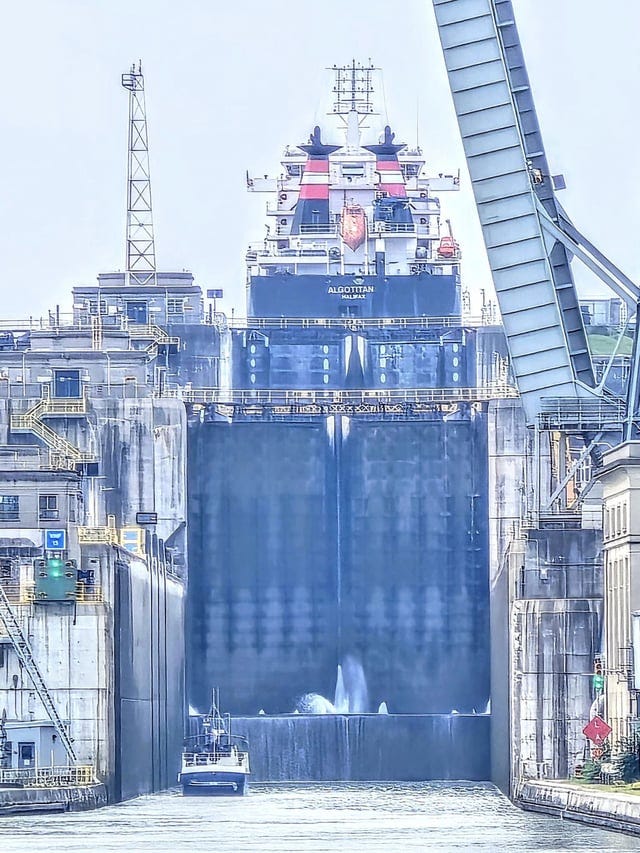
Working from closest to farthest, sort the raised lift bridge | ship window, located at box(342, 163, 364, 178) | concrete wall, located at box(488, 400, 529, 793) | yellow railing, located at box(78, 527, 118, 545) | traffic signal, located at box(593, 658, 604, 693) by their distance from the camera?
1. traffic signal, located at box(593, 658, 604, 693)
2. the raised lift bridge
3. yellow railing, located at box(78, 527, 118, 545)
4. concrete wall, located at box(488, 400, 529, 793)
5. ship window, located at box(342, 163, 364, 178)

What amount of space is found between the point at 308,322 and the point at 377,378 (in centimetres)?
365

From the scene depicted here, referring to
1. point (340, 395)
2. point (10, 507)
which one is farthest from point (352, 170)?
point (10, 507)

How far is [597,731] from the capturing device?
70.9 meters

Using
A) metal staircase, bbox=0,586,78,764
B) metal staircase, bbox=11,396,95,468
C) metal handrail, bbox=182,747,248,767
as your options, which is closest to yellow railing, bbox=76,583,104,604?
metal staircase, bbox=0,586,78,764

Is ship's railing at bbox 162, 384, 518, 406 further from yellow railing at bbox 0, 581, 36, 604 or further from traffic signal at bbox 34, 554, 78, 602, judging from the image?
traffic signal at bbox 34, 554, 78, 602

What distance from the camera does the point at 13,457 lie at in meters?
93.2

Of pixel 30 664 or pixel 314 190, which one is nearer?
pixel 30 664

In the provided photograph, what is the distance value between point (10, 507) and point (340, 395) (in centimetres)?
1646

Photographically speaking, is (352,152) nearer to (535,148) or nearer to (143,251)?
(143,251)

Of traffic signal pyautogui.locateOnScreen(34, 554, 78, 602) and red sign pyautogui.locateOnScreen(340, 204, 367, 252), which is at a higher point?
red sign pyautogui.locateOnScreen(340, 204, 367, 252)

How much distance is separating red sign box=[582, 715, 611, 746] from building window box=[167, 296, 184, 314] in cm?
4979

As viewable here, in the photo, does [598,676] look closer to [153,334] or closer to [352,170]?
[153,334]

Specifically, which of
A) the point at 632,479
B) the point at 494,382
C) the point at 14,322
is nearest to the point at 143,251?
the point at 14,322

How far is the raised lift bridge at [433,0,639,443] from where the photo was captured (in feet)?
252
